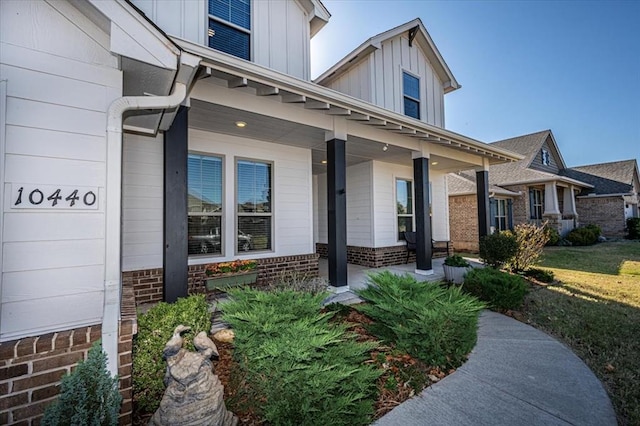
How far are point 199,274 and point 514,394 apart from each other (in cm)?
472

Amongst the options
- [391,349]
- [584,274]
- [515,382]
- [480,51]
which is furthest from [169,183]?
[480,51]

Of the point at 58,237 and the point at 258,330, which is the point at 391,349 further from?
the point at 58,237

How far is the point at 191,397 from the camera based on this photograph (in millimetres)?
1921

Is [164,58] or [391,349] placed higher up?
[164,58]

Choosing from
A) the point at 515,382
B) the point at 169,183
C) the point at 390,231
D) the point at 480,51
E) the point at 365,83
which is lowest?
the point at 515,382

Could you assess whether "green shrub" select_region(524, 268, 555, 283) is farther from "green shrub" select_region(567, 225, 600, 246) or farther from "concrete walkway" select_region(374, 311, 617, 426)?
"green shrub" select_region(567, 225, 600, 246)

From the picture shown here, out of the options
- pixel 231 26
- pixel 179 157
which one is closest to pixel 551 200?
pixel 231 26

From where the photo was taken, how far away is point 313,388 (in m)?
2.04

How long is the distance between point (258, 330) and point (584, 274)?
30.3 ft

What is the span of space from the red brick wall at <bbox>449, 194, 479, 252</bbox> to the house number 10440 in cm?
1328

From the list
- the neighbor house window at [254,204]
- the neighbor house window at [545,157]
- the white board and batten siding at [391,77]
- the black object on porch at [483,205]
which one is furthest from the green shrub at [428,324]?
the neighbor house window at [545,157]

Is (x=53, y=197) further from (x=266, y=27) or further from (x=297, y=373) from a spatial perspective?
(x=266, y=27)

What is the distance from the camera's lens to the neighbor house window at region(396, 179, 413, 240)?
28.7 feet

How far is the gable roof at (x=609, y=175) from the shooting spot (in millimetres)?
17458
